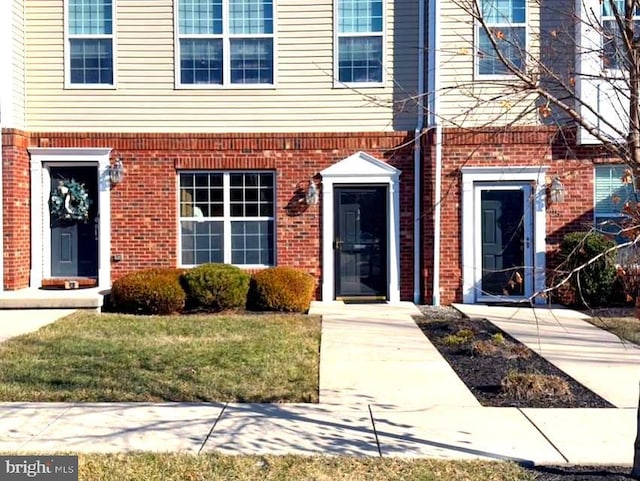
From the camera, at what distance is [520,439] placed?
4953 mm

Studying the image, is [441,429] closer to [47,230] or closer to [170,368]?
[170,368]

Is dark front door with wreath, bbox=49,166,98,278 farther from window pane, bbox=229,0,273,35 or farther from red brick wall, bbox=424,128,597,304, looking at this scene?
red brick wall, bbox=424,128,597,304

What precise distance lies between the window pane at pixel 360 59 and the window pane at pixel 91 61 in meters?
4.31

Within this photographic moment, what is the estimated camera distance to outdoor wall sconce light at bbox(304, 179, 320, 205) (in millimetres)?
12180

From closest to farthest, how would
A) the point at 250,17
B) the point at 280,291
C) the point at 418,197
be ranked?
the point at 280,291
the point at 418,197
the point at 250,17

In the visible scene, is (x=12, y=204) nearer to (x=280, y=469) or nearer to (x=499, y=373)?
(x=499, y=373)

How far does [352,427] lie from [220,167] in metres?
7.90

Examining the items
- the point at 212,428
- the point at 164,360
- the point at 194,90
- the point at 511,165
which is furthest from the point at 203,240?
the point at 212,428

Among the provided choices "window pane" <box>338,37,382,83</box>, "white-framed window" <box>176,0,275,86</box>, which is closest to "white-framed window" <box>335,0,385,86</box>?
"window pane" <box>338,37,382,83</box>

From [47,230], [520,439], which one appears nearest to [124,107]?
[47,230]

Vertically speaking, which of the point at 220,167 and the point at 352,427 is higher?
the point at 220,167

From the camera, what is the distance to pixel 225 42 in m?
12.3

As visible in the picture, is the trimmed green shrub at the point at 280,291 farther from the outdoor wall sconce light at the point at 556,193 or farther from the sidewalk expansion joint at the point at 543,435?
→ the sidewalk expansion joint at the point at 543,435
